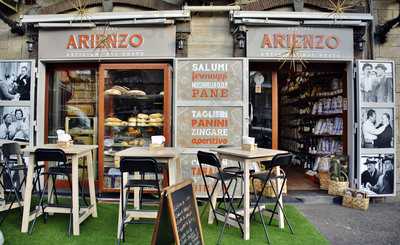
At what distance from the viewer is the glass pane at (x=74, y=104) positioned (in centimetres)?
585

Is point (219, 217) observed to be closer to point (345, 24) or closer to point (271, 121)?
point (271, 121)

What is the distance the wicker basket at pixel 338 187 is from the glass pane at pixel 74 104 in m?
4.25

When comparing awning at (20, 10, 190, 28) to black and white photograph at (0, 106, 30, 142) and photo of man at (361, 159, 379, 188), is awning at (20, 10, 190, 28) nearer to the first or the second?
black and white photograph at (0, 106, 30, 142)

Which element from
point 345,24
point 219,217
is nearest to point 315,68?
point 345,24

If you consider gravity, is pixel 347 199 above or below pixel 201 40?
below

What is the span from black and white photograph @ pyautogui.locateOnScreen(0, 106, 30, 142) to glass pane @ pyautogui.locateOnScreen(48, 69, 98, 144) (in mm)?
454

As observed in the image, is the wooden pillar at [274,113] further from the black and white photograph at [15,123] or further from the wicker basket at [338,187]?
the black and white photograph at [15,123]

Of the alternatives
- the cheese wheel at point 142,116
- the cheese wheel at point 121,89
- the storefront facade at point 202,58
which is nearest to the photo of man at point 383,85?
the storefront facade at point 202,58

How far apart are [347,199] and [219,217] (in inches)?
92.2

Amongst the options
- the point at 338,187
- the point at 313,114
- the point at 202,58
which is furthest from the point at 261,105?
the point at 338,187

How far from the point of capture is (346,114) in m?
5.60

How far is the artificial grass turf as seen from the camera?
3617mm

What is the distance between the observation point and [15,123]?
546cm

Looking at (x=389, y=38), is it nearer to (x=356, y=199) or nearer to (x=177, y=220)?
(x=356, y=199)
